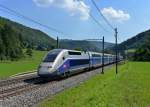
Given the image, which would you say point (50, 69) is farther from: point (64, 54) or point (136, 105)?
point (136, 105)

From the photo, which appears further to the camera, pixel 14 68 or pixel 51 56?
pixel 14 68

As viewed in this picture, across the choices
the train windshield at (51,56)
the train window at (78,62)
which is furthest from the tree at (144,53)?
the train windshield at (51,56)

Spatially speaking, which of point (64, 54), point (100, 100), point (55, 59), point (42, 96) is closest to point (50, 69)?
point (55, 59)

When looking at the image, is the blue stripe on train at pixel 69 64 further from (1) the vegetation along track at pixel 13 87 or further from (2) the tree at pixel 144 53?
(2) the tree at pixel 144 53

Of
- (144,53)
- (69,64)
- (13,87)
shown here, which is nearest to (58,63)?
(69,64)

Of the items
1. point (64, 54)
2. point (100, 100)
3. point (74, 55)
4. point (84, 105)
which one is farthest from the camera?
point (74, 55)

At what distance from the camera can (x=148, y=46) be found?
18975 cm

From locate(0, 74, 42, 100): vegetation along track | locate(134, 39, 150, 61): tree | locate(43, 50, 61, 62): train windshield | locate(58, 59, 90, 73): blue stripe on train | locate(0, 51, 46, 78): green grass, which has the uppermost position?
locate(134, 39, 150, 61): tree

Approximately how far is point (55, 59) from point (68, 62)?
4.18 metres

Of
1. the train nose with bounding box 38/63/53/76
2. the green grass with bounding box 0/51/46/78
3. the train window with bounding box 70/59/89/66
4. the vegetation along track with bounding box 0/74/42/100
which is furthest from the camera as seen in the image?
the green grass with bounding box 0/51/46/78

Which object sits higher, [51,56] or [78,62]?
[51,56]

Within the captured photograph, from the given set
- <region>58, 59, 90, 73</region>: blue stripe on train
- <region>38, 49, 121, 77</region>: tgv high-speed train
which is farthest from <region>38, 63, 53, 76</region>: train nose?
<region>58, 59, 90, 73</region>: blue stripe on train

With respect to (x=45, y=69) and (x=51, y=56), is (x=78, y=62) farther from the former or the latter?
(x=45, y=69)

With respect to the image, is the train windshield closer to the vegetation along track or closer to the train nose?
the train nose
